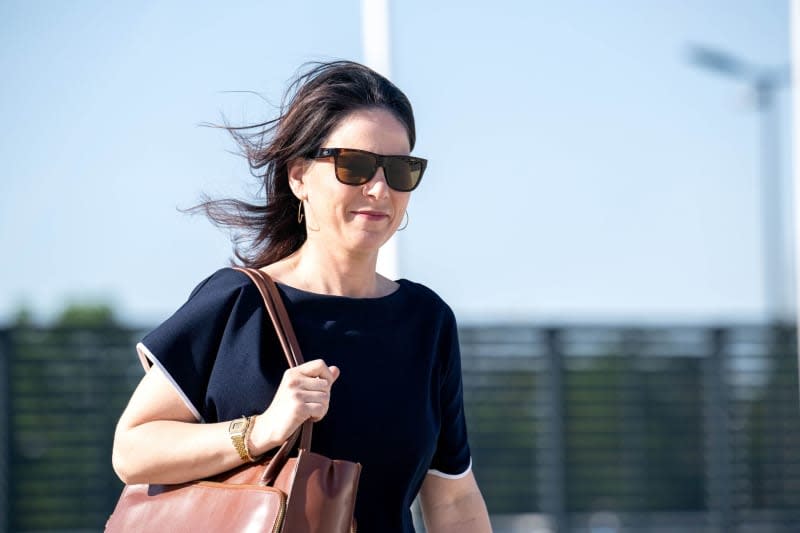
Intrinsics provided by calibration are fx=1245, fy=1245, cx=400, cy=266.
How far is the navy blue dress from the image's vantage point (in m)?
2.12

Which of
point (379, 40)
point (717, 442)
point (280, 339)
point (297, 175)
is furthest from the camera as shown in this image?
point (717, 442)

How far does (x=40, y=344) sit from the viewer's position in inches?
266

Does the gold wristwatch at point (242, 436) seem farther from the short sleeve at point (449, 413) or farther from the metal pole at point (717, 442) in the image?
the metal pole at point (717, 442)

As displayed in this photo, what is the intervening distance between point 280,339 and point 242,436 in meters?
0.19

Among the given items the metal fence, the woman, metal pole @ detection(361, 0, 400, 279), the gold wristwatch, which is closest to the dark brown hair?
the woman

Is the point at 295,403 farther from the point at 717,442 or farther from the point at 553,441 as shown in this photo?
the point at 717,442

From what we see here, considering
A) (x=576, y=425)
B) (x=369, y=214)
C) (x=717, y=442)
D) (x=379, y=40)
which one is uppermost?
(x=379, y=40)

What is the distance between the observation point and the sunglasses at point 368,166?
7.23 ft

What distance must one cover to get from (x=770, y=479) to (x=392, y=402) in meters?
6.02

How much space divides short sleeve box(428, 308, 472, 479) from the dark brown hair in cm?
36

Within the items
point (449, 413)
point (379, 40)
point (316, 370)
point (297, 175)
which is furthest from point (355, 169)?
point (379, 40)

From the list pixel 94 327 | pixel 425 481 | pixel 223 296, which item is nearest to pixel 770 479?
pixel 94 327

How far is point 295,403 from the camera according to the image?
1927mm

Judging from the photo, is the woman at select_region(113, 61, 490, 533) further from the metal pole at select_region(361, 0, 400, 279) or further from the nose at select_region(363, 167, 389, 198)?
the metal pole at select_region(361, 0, 400, 279)
